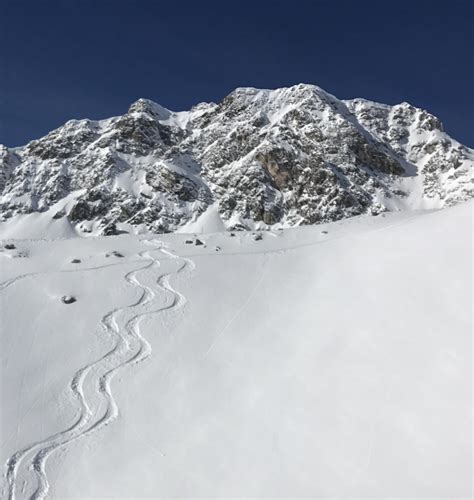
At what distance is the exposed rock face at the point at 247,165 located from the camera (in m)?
121

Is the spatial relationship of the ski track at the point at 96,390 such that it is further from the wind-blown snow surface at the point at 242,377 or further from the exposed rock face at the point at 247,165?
the exposed rock face at the point at 247,165

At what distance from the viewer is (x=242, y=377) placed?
1284cm

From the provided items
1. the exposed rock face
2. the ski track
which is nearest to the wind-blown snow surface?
the ski track

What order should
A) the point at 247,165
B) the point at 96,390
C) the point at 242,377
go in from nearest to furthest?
the point at 96,390
the point at 242,377
the point at 247,165

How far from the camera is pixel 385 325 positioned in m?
14.5

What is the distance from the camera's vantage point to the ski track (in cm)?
956

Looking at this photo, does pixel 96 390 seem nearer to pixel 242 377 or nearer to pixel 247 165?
pixel 242 377

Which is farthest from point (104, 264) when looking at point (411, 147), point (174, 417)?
point (411, 147)

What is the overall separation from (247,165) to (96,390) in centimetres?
12321

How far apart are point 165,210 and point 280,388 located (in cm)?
10976

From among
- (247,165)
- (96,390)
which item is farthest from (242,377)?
(247,165)

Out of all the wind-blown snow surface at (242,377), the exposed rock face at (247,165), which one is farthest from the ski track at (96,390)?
the exposed rock face at (247,165)

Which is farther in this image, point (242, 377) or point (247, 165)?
point (247, 165)

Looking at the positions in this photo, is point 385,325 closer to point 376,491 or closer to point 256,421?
point 256,421
